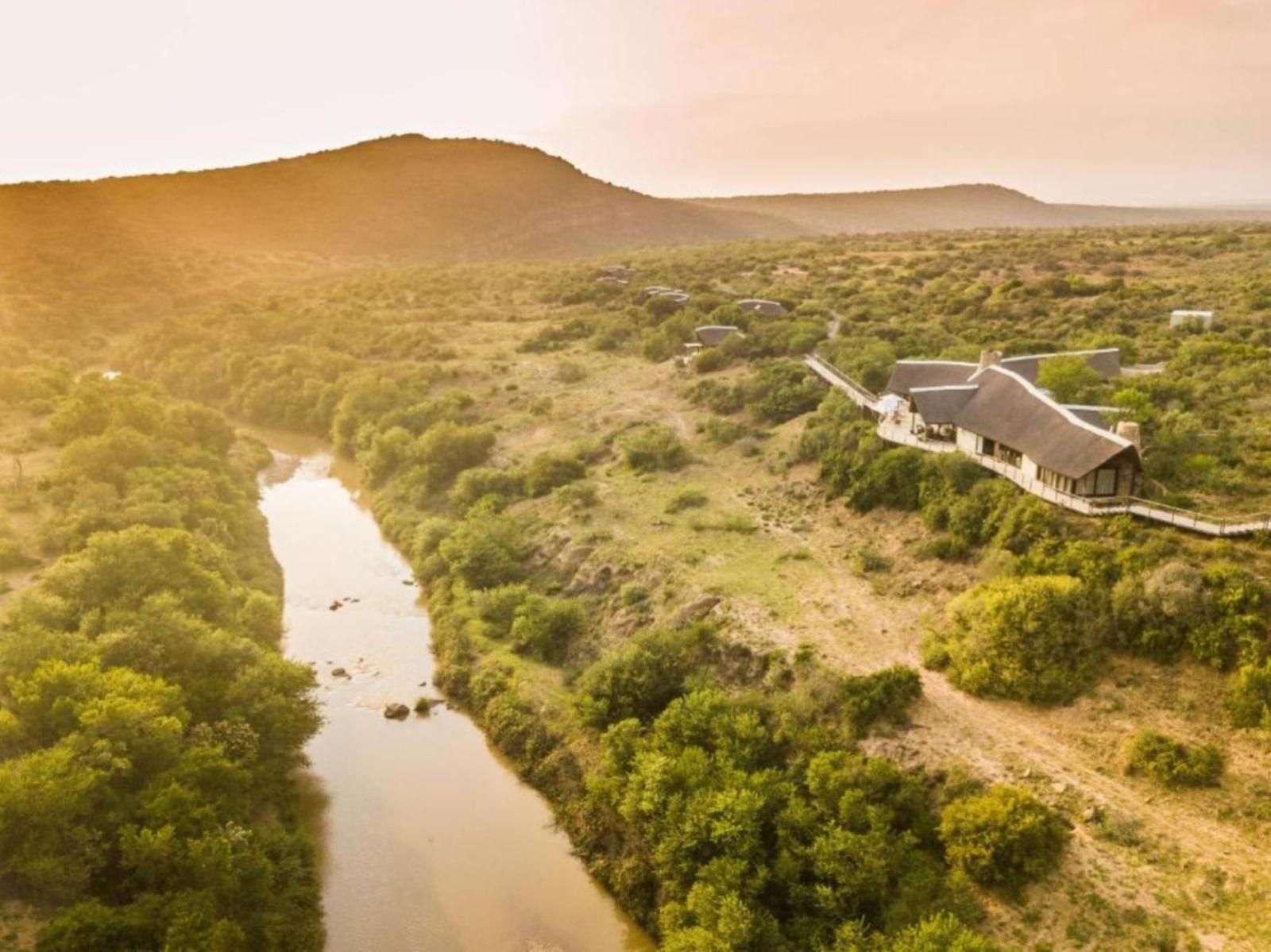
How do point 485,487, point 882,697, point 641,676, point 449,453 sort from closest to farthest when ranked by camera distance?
1. point 882,697
2. point 641,676
3. point 485,487
4. point 449,453

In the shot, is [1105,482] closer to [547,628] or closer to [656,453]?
[547,628]

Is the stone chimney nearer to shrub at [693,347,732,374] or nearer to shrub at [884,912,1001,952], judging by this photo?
shrub at [884,912,1001,952]

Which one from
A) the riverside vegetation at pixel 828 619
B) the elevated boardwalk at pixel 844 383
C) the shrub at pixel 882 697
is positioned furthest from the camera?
the elevated boardwalk at pixel 844 383

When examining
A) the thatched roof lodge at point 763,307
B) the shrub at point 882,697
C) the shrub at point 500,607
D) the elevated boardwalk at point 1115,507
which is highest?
the thatched roof lodge at point 763,307

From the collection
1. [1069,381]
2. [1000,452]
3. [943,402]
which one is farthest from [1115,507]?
[1069,381]

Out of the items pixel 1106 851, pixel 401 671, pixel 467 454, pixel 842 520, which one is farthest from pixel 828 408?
pixel 1106 851

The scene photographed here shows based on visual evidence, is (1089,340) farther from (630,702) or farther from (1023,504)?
(630,702)

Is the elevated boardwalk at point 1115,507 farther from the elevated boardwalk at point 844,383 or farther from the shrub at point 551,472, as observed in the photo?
the shrub at point 551,472

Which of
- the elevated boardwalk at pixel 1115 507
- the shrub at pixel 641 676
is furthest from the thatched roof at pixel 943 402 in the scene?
the shrub at pixel 641 676

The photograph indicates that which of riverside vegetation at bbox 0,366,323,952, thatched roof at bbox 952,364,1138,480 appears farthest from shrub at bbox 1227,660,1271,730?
riverside vegetation at bbox 0,366,323,952
